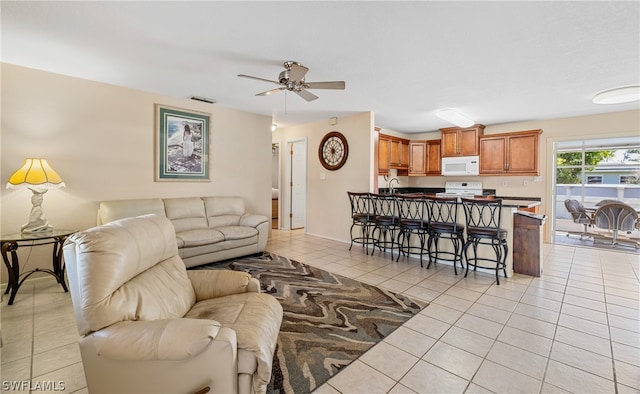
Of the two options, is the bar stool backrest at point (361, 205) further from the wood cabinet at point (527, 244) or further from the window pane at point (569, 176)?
the window pane at point (569, 176)

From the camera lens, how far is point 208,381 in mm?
1301

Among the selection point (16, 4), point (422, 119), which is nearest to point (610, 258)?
point (422, 119)

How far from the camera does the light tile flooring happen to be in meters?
1.73

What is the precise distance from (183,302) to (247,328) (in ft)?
1.87

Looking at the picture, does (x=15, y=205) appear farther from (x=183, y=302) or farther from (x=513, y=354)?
(x=513, y=354)

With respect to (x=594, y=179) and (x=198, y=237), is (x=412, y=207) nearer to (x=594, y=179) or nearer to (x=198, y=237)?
(x=198, y=237)

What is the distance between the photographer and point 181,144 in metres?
4.43

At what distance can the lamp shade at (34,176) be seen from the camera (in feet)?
9.48

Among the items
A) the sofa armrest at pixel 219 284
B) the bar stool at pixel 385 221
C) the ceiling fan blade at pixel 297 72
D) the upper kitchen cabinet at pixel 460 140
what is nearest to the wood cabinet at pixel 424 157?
the upper kitchen cabinet at pixel 460 140

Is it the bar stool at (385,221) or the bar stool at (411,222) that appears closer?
the bar stool at (411,222)

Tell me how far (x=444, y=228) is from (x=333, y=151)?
269 centimetres

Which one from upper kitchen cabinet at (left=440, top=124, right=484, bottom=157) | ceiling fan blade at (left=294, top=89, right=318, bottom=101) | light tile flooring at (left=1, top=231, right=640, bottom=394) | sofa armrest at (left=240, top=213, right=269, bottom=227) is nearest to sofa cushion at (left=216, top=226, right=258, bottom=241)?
sofa armrest at (left=240, top=213, right=269, bottom=227)

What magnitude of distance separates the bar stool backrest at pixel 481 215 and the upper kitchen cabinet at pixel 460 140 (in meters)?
2.70

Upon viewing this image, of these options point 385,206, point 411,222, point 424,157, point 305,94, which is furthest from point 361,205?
point 424,157
